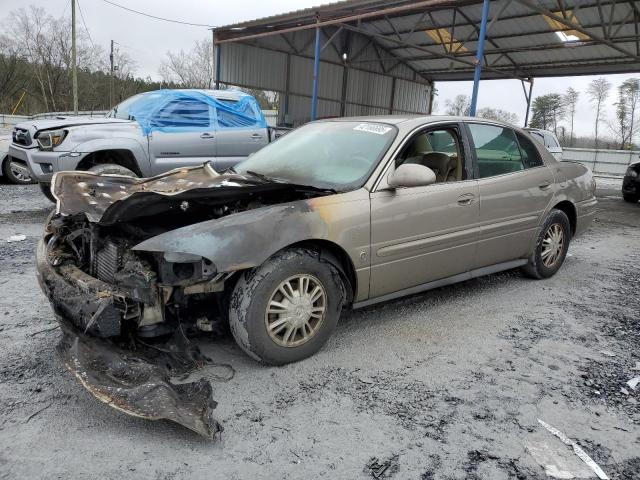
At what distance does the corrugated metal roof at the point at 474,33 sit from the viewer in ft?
45.7

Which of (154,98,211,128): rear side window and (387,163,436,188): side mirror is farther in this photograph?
(154,98,211,128): rear side window

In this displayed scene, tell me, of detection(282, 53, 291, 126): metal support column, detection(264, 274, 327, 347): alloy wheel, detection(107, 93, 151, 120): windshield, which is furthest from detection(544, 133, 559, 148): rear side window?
detection(264, 274, 327, 347): alloy wheel

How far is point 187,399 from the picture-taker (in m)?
2.38

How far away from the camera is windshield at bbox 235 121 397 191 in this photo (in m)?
3.40

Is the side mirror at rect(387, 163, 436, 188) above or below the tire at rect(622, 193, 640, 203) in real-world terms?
above

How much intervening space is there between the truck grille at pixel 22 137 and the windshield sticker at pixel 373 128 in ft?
16.9

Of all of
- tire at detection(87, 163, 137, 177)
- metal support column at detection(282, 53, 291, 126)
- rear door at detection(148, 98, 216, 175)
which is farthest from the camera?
metal support column at detection(282, 53, 291, 126)

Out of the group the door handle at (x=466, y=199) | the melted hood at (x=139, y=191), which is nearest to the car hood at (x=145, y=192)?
the melted hood at (x=139, y=191)

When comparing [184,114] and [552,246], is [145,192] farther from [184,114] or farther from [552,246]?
[184,114]

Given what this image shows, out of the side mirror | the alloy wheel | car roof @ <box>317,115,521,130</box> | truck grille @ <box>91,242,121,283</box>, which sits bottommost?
the alloy wheel

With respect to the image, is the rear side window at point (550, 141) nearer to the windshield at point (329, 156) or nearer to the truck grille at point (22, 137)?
the windshield at point (329, 156)

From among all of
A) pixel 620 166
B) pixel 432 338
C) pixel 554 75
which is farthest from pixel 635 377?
pixel 620 166

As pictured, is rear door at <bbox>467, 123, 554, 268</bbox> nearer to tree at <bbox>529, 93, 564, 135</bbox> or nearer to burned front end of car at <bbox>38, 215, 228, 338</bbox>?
burned front end of car at <bbox>38, 215, 228, 338</bbox>

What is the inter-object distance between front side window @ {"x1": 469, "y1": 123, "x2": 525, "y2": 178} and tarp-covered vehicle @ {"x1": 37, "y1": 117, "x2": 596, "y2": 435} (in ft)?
0.06
